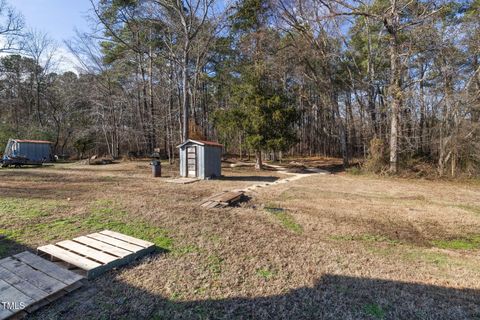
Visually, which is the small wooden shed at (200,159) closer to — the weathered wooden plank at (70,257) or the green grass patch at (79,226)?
the green grass patch at (79,226)

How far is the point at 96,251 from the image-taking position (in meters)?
3.07

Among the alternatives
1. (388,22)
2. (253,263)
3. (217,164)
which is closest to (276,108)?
(217,164)

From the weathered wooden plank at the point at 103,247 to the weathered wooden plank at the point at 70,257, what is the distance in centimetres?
25

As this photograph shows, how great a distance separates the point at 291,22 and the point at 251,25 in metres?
2.60

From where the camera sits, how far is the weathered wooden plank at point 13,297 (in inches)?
81.7

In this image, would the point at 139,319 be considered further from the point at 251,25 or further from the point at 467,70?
the point at 251,25

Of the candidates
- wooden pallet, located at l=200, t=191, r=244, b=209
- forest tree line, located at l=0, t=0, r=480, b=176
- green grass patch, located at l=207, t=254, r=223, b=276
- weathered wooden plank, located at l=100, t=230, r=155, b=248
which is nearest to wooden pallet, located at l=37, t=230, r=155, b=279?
weathered wooden plank, located at l=100, t=230, r=155, b=248

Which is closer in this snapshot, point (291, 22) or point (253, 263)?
point (253, 263)

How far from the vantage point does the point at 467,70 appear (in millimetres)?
12078

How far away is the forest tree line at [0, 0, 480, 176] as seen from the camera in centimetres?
1169

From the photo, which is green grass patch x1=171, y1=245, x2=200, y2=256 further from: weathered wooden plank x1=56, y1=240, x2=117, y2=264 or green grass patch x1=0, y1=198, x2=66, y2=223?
green grass patch x1=0, y1=198, x2=66, y2=223

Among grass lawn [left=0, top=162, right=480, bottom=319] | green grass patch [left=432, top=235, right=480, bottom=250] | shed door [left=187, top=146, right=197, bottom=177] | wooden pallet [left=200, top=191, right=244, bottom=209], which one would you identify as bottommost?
green grass patch [left=432, top=235, right=480, bottom=250]

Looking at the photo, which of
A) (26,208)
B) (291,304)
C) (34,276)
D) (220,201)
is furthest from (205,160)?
(291,304)

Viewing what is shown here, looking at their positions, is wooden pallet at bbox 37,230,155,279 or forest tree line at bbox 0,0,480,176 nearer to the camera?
wooden pallet at bbox 37,230,155,279
